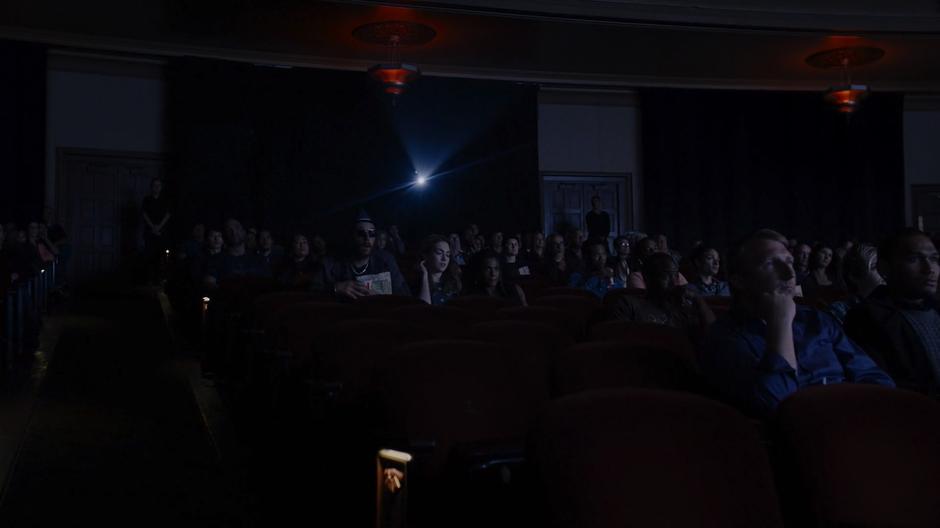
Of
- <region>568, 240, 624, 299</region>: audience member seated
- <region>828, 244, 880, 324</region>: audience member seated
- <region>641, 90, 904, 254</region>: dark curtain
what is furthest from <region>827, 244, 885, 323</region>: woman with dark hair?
<region>641, 90, 904, 254</region>: dark curtain

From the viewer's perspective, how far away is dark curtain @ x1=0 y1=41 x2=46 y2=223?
930cm

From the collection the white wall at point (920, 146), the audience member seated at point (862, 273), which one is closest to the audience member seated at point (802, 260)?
the audience member seated at point (862, 273)

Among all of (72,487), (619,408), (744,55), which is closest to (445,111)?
Answer: (744,55)

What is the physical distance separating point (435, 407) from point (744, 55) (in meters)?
9.12

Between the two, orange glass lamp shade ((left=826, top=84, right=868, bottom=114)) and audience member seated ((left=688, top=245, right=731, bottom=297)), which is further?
orange glass lamp shade ((left=826, top=84, right=868, bottom=114))

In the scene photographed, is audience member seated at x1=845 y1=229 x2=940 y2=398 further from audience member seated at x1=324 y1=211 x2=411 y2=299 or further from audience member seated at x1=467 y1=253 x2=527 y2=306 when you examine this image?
audience member seated at x1=324 y1=211 x2=411 y2=299

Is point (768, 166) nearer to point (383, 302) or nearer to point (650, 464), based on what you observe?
point (383, 302)

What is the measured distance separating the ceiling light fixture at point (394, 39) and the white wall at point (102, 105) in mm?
2794

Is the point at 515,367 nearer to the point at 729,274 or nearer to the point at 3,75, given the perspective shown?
the point at 729,274

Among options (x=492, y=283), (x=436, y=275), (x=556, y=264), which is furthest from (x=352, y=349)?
(x=556, y=264)

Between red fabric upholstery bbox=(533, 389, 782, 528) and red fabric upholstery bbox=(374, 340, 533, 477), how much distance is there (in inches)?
29.1

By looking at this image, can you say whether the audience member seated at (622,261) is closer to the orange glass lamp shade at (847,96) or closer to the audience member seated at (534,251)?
the audience member seated at (534,251)

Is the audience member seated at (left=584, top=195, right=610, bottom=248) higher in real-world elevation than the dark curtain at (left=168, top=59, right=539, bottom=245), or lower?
lower

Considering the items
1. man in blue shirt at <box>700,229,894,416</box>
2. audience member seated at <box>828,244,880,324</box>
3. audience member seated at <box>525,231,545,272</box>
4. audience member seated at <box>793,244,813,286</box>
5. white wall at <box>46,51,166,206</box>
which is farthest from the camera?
white wall at <box>46,51,166,206</box>
